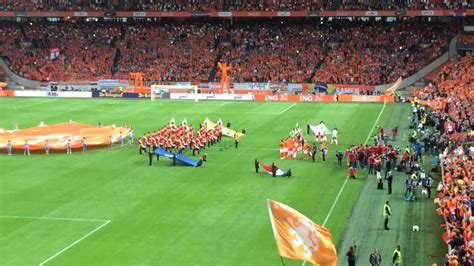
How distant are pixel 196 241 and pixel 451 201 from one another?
950cm

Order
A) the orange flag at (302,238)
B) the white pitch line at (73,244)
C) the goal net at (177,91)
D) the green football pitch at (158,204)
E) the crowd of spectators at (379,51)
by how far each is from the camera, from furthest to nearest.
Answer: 1. the crowd of spectators at (379,51)
2. the goal net at (177,91)
3. the green football pitch at (158,204)
4. the white pitch line at (73,244)
5. the orange flag at (302,238)

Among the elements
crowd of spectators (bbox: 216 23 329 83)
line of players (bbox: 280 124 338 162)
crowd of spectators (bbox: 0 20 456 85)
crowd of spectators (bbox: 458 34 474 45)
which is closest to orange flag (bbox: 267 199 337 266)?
line of players (bbox: 280 124 338 162)

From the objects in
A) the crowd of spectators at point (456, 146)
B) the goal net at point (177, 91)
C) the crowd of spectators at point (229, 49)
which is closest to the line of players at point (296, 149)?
the crowd of spectators at point (456, 146)

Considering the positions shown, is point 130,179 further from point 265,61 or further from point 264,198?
point 265,61

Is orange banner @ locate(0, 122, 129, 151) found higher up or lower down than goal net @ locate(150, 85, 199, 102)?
lower down

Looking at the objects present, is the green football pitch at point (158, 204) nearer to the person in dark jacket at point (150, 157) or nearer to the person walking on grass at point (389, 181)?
the person in dark jacket at point (150, 157)

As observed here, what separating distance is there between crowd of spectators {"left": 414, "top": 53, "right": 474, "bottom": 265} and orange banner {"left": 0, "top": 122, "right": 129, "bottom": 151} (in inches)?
797

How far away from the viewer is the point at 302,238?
1986cm

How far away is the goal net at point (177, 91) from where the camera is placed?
3017 inches

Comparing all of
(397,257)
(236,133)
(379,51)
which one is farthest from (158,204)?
(379,51)

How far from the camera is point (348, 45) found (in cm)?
8562

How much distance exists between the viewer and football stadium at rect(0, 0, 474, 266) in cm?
2812

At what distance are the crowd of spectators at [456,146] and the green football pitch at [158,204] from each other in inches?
170

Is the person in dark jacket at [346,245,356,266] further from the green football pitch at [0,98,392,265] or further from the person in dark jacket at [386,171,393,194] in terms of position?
the person in dark jacket at [386,171,393,194]
